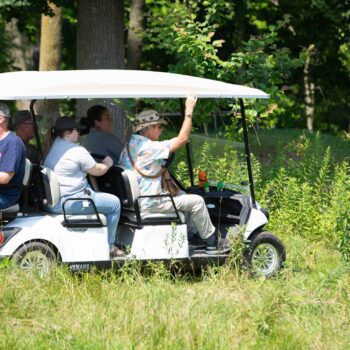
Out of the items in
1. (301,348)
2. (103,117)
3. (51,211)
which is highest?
(103,117)

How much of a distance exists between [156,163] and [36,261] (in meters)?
1.34

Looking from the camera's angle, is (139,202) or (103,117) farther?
(103,117)

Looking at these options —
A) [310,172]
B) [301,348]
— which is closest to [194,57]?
[310,172]

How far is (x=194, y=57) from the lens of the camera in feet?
41.0

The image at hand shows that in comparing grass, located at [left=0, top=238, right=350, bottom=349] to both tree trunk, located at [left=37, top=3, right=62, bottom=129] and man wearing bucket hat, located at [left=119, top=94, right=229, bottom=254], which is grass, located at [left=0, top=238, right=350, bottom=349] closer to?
man wearing bucket hat, located at [left=119, top=94, right=229, bottom=254]

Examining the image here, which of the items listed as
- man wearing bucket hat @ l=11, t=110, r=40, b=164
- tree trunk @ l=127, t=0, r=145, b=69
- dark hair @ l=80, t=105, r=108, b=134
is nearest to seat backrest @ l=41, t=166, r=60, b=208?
man wearing bucket hat @ l=11, t=110, r=40, b=164

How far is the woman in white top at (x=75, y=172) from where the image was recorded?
28.3ft

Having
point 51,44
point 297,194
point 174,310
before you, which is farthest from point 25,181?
point 51,44

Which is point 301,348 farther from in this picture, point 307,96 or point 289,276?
point 307,96

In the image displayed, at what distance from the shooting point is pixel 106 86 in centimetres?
866

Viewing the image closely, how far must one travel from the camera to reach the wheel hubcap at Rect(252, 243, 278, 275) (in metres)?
9.12

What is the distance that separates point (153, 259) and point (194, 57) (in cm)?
432

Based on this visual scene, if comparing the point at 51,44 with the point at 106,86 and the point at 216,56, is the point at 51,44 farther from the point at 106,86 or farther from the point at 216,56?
the point at 106,86

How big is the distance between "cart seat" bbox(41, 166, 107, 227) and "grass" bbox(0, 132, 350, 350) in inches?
16.3
